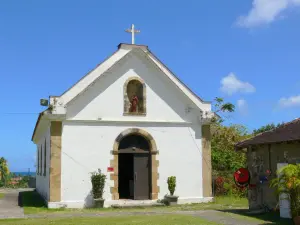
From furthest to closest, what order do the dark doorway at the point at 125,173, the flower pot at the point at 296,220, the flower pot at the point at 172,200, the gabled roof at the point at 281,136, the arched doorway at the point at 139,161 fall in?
the dark doorway at the point at 125,173 < the arched doorway at the point at 139,161 < the flower pot at the point at 172,200 < the gabled roof at the point at 281,136 < the flower pot at the point at 296,220

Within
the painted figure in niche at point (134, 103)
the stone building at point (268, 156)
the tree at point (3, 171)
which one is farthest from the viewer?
the tree at point (3, 171)

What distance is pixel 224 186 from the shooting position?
79.1 feet

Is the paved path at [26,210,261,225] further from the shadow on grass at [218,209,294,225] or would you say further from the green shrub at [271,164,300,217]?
the green shrub at [271,164,300,217]

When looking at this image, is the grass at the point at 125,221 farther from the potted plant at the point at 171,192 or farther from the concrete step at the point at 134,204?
the potted plant at the point at 171,192

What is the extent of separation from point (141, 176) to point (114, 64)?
19.2 ft

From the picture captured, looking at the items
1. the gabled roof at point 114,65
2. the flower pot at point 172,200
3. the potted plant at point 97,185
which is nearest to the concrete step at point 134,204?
the flower pot at point 172,200

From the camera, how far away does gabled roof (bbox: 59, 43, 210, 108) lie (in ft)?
63.0

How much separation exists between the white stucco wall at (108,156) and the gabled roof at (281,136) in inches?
152

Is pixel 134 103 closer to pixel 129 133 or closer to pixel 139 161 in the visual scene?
pixel 129 133

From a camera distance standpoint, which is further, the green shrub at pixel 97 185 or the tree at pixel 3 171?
the tree at pixel 3 171

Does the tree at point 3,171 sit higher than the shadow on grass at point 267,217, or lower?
higher

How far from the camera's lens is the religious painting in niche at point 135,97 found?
66.8ft

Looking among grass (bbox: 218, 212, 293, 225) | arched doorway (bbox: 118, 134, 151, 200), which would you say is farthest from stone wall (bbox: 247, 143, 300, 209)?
arched doorway (bbox: 118, 134, 151, 200)

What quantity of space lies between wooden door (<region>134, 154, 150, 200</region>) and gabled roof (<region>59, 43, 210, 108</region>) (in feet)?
13.4
